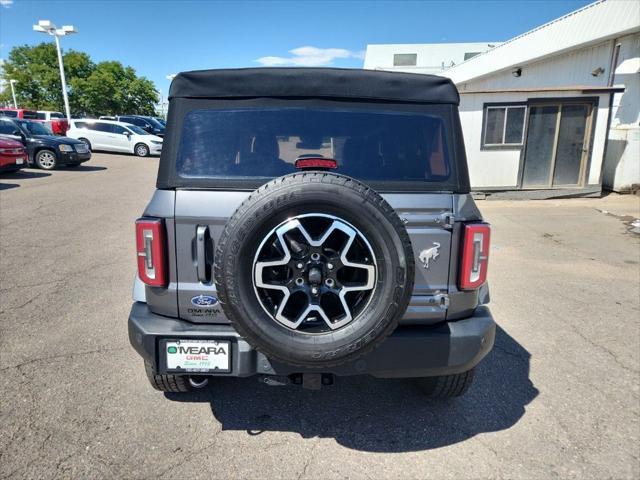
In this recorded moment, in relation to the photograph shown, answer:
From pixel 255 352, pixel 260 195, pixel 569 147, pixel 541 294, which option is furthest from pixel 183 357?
pixel 569 147

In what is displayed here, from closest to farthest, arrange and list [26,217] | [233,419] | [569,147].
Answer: [233,419] < [26,217] < [569,147]

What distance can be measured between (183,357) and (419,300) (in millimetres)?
1294

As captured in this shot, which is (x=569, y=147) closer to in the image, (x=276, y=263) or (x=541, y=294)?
(x=541, y=294)

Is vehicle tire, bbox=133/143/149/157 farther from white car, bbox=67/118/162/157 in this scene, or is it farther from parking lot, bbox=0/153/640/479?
parking lot, bbox=0/153/640/479

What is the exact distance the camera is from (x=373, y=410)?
2916 millimetres

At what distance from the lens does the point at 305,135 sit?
247 centimetres

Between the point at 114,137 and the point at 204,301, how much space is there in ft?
73.1

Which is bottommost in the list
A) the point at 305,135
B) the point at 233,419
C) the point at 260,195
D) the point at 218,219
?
the point at 233,419

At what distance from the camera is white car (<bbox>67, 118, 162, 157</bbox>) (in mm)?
21531

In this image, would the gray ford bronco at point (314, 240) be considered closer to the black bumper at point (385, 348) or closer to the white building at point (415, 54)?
the black bumper at point (385, 348)

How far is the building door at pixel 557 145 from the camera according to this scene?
11219mm

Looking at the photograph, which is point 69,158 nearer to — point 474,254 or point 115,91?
point 474,254

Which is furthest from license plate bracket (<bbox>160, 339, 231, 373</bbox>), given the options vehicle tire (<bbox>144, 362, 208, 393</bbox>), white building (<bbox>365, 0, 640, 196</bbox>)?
white building (<bbox>365, 0, 640, 196</bbox>)

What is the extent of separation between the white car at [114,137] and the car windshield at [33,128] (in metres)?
5.64
